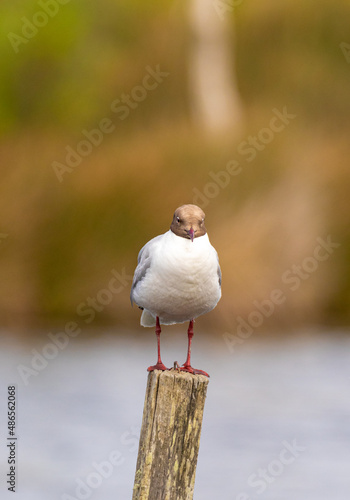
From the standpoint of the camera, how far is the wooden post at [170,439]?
16.2 ft

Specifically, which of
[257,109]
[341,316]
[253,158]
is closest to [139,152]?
[253,158]

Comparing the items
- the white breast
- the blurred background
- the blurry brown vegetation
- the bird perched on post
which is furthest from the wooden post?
the blurry brown vegetation

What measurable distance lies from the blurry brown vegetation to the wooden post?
8.23m

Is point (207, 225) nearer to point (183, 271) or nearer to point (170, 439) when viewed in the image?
point (183, 271)

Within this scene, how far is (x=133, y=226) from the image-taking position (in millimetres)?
14102

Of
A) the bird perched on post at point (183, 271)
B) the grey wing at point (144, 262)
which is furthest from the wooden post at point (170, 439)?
the grey wing at point (144, 262)

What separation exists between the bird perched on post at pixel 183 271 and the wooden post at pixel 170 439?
0.52 meters

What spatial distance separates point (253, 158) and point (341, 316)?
276 centimetres

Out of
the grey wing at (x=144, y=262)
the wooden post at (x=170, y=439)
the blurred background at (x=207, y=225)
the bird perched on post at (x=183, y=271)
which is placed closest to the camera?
the wooden post at (x=170, y=439)

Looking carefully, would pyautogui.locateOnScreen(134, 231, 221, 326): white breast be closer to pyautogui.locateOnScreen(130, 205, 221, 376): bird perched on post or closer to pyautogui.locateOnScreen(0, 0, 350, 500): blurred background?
pyautogui.locateOnScreen(130, 205, 221, 376): bird perched on post

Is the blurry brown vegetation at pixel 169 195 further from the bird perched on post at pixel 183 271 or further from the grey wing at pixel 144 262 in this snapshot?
the bird perched on post at pixel 183 271

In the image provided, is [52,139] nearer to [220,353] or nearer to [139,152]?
[139,152]

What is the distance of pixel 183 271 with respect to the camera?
565 cm

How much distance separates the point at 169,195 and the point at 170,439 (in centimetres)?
917
